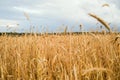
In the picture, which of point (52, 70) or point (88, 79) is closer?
point (88, 79)

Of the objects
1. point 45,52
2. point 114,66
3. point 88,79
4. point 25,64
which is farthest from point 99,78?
point 45,52

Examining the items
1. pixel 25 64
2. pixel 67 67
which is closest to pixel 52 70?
pixel 67 67

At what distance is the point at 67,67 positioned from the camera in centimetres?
234

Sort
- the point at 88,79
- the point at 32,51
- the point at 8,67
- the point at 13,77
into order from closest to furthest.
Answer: the point at 88,79
the point at 13,77
the point at 8,67
the point at 32,51

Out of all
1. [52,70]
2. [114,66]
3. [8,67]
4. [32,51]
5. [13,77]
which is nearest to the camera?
[114,66]

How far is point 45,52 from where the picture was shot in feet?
10.6

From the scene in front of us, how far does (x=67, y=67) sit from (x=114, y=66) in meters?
0.47

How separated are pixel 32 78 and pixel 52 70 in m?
0.28

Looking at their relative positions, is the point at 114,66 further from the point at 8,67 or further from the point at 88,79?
the point at 8,67

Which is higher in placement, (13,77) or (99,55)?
(99,55)

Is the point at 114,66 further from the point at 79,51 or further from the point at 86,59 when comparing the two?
the point at 79,51

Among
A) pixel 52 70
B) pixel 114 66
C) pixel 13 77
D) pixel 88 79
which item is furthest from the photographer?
pixel 13 77

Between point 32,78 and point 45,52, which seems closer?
point 32,78

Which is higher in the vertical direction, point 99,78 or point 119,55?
point 119,55
